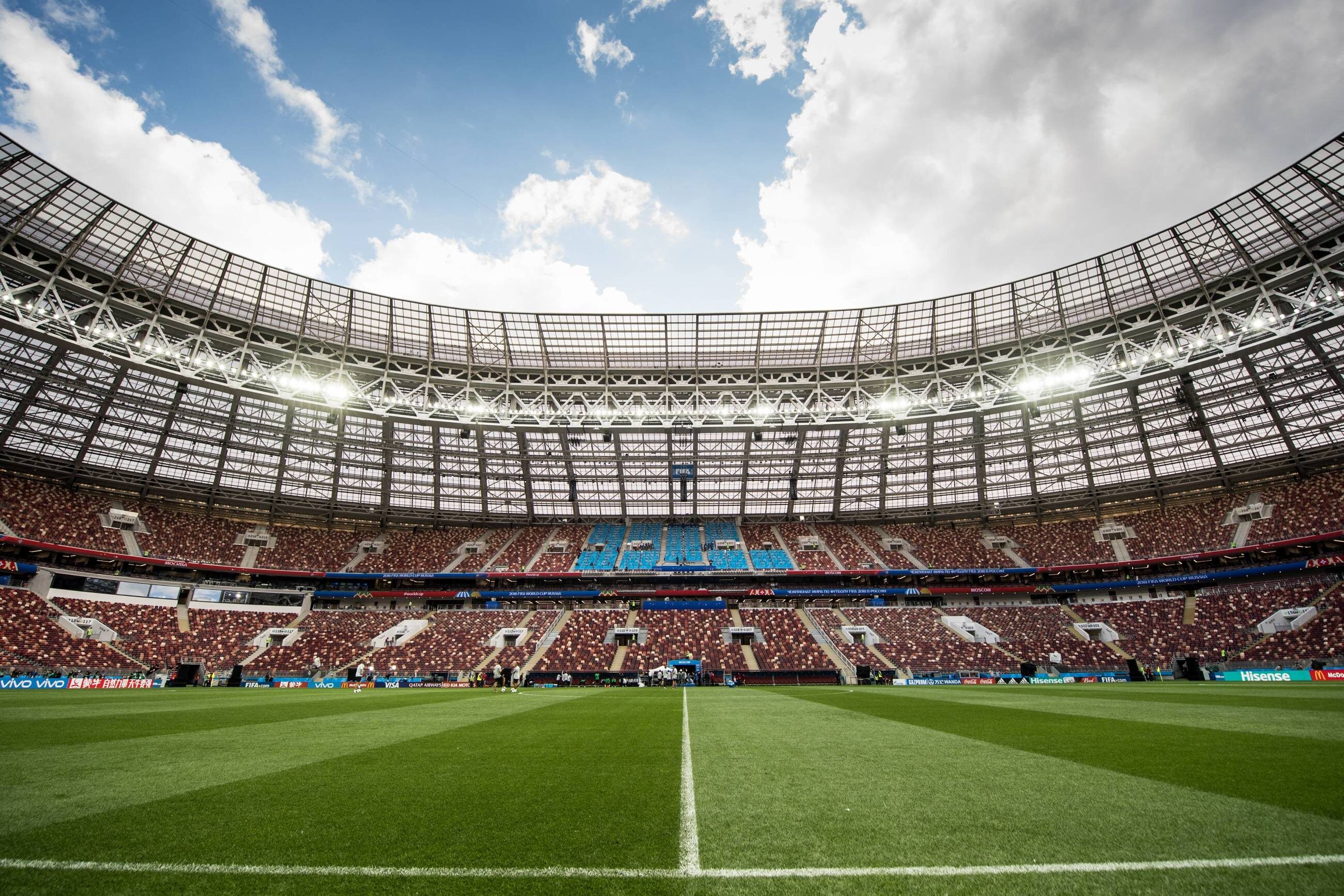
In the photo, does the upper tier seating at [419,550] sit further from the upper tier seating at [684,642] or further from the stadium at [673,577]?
the upper tier seating at [684,642]

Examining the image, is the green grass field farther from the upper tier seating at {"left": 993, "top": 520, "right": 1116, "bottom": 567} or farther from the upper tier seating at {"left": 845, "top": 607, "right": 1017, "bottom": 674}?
the upper tier seating at {"left": 993, "top": 520, "right": 1116, "bottom": 567}

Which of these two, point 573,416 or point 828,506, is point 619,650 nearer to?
point 573,416

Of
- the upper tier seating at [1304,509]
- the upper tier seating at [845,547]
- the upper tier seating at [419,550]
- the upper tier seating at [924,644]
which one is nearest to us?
the upper tier seating at [1304,509]

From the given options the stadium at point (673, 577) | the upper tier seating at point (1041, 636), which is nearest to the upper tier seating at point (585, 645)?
the stadium at point (673, 577)

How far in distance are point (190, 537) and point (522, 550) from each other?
2340 centimetres

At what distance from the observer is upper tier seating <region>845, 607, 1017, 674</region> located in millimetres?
36500

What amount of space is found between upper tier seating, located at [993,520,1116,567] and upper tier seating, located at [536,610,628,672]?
1265 inches

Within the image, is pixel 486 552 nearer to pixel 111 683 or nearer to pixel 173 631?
pixel 173 631

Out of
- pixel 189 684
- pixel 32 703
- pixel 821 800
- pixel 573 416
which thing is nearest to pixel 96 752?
pixel 821 800

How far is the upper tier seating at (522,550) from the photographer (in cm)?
4722

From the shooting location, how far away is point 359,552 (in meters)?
47.6

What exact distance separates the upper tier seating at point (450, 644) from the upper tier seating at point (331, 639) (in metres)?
2.17

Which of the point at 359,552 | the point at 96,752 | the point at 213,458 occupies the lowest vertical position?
the point at 96,752

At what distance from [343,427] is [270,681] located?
16414 mm
